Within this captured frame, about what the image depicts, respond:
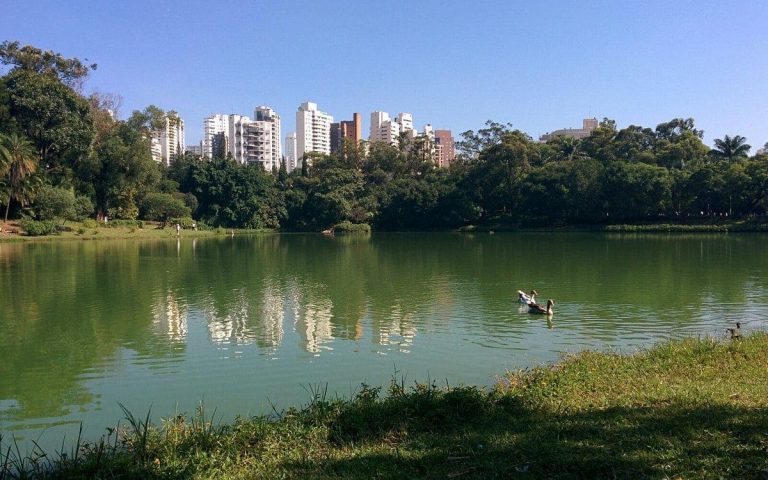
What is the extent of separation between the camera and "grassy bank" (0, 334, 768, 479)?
17.0 feet

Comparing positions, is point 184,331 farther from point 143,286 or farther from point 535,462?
point 535,462

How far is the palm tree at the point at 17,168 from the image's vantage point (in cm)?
5306

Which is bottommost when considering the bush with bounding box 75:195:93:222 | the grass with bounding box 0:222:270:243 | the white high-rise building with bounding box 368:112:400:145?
the grass with bounding box 0:222:270:243

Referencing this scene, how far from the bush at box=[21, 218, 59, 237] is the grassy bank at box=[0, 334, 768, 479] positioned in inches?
2160

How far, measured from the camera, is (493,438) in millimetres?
5957

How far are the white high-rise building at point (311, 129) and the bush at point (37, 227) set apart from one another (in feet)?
379

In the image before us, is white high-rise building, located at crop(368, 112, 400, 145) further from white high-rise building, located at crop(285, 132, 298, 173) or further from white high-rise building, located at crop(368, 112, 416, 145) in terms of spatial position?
white high-rise building, located at crop(285, 132, 298, 173)

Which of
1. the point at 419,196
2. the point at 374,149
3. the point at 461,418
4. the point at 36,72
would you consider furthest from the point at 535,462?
the point at 374,149

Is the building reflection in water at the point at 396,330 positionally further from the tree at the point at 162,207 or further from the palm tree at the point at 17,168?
the tree at the point at 162,207

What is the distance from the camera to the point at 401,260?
36250 millimetres

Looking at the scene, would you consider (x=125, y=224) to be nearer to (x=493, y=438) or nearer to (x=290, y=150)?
(x=493, y=438)

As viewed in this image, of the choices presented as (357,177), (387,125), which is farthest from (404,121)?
(357,177)

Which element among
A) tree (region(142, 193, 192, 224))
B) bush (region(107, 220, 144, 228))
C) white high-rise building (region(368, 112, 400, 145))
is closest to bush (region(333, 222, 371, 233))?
tree (region(142, 193, 192, 224))

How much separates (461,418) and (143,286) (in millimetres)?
20193
